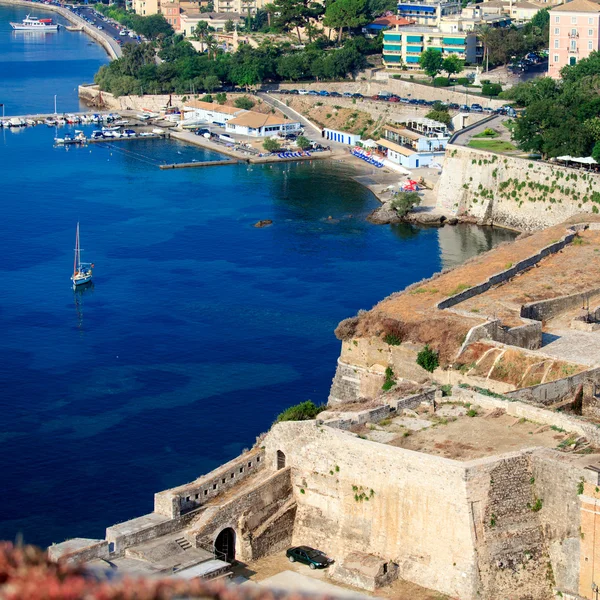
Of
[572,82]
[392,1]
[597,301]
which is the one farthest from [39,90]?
[597,301]

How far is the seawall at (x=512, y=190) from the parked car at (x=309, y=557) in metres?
42.7

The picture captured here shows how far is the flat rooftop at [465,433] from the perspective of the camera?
28219 mm

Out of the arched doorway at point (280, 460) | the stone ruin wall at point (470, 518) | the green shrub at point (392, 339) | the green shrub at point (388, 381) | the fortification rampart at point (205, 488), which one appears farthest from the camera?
the green shrub at point (392, 339)

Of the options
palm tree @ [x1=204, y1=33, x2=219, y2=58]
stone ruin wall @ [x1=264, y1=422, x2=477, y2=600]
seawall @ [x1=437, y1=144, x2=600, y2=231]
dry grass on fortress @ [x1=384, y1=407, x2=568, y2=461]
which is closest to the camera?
stone ruin wall @ [x1=264, y1=422, x2=477, y2=600]

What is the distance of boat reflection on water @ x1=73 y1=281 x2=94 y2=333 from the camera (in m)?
56.7

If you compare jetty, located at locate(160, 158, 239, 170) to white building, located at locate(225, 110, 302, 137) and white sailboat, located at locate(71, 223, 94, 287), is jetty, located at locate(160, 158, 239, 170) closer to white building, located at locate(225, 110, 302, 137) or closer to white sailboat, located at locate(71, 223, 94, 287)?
white building, located at locate(225, 110, 302, 137)

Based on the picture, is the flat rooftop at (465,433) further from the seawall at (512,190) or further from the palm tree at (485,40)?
the palm tree at (485,40)

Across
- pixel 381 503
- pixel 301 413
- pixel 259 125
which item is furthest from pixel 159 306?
pixel 259 125

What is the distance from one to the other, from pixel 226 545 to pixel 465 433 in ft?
18.7

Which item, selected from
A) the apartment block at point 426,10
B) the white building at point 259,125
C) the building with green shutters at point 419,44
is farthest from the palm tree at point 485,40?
the white building at point 259,125

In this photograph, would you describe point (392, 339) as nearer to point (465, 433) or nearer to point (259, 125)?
point (465, 433)

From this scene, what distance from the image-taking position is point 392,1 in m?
134

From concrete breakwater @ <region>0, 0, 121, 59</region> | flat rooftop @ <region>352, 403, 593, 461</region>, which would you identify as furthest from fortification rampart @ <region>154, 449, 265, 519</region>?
concrete breakwater @ <region>0, 0, 121, 59</region>

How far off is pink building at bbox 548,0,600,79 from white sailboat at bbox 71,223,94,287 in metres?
45.4
